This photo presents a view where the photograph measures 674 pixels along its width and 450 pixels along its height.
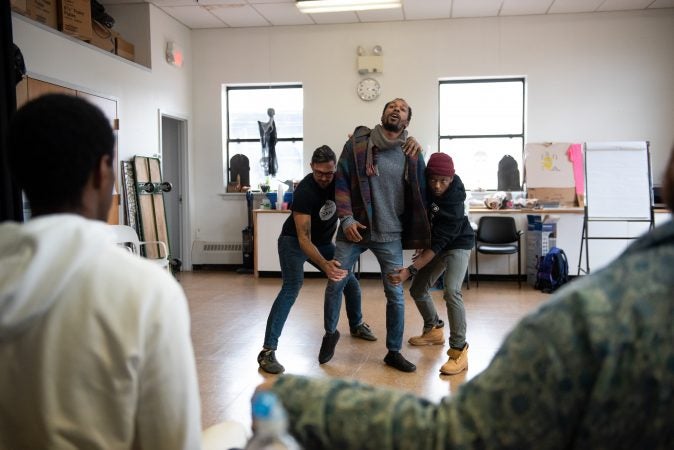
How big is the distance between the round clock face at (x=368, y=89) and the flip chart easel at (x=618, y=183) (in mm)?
2864

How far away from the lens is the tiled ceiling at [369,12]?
7402mm

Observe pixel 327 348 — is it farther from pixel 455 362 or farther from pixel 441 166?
pixel 441 166

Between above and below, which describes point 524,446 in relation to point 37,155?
below

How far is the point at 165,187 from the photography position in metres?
7.45

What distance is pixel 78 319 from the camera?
92 cm

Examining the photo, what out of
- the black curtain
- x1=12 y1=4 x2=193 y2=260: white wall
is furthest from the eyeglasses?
x1=12 y1=4 x2=193 y2=260: white wall

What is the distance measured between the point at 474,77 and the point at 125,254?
7.74 metres

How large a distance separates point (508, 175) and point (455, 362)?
4939 mm

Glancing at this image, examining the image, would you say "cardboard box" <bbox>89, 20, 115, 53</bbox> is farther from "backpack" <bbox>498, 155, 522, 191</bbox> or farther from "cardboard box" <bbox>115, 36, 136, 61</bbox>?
"backpack" <bbox>498, 155, 522, 191</bbox>

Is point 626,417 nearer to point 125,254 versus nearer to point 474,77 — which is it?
point 125,254

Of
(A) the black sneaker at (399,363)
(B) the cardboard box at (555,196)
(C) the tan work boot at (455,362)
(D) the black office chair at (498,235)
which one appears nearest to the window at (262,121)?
(D) the black office chair at (498,235)

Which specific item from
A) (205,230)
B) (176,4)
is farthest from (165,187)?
(176,4)

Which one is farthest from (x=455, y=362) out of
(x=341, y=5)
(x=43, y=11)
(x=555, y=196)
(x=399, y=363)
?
(x=341, y=5)

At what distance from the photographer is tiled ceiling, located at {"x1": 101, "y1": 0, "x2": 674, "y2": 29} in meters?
7.40
